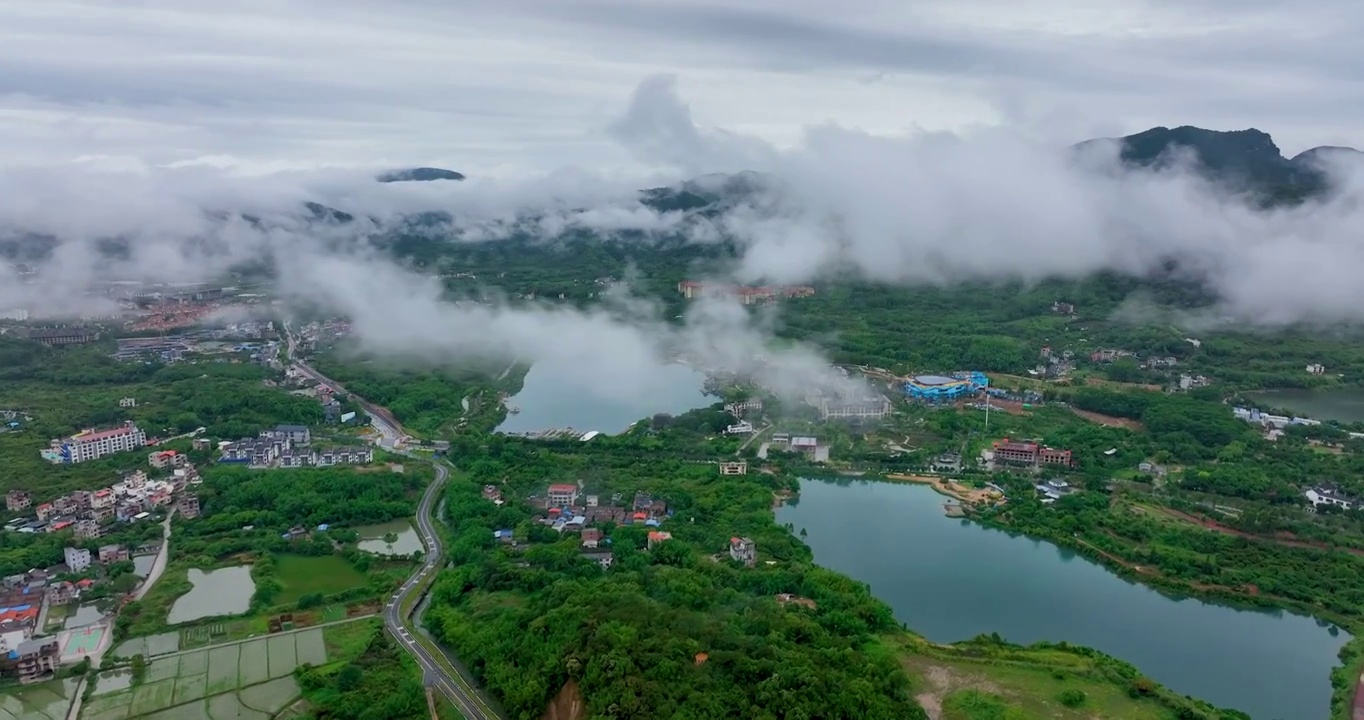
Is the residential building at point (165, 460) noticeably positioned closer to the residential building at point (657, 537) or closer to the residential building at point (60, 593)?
the residential building at point (60, 593)

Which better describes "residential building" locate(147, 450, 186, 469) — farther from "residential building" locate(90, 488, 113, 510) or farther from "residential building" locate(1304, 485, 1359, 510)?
"residential building" locate(1304, 485, 1359, 510)

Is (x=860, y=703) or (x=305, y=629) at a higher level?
(x=860, y=703)

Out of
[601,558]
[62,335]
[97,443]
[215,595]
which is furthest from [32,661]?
[62,335]

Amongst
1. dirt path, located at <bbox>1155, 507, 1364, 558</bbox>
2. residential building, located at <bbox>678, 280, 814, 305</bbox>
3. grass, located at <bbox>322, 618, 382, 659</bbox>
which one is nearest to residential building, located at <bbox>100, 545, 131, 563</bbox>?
grass, located at <bbox>322, 618, 382, 659</bbox>

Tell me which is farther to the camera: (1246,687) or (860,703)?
(1246,687)

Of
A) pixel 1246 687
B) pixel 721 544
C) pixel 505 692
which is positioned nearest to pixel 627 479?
pixel 721 544

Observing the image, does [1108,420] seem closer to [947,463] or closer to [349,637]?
[947,463]

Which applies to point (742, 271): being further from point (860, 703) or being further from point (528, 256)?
point (860, 703)
